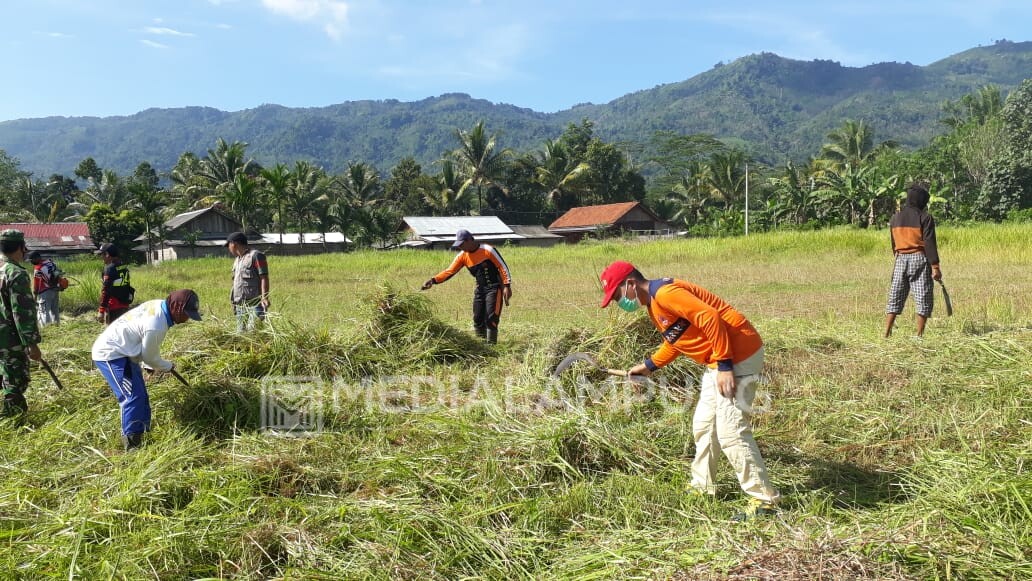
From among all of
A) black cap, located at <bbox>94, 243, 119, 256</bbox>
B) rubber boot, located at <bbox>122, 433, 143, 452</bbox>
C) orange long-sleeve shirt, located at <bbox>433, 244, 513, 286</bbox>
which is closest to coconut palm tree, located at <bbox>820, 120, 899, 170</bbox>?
orange long-sleeve shirt, located at <bbox>433, 244, 513, 286</bbox>

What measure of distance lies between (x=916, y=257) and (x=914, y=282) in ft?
0.78

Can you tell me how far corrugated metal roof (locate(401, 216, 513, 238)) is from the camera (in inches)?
1506

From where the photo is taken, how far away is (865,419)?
4.27 metres

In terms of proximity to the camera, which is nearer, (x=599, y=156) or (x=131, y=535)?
(x=131, y=535)

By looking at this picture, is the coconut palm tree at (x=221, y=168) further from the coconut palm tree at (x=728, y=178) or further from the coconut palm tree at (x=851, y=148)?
the coconut palm tree at (x=851, y=148)

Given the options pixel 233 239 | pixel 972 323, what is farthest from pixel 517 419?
pixel 972 323

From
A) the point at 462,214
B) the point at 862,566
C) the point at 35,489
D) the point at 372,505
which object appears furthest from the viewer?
the point at 462,214

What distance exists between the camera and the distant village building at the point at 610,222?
130 ft

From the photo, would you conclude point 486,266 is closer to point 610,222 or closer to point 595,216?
point 610,222

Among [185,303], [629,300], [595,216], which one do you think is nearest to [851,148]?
[595,216]

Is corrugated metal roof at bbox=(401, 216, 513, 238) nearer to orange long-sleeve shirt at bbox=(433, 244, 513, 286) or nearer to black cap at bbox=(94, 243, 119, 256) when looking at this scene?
black cap at bbox=(94, 243, 119, 256)

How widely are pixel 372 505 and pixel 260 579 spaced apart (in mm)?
584

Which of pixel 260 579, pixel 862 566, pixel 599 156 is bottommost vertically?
pixel 260 579

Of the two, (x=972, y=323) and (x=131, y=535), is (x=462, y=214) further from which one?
(x=131, y=535)
